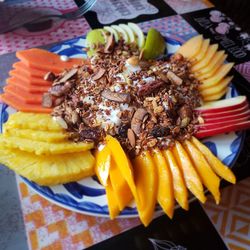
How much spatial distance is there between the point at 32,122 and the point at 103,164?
0.20 metres

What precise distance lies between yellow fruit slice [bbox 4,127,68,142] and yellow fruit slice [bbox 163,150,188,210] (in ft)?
0.82

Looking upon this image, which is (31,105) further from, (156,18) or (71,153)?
(156,18)

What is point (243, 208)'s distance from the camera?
0.73 metres

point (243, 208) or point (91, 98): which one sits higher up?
point (91, 98)

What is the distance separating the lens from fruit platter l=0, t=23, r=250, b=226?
2.05 ft

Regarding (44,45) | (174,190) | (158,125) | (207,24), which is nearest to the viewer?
(174,190)

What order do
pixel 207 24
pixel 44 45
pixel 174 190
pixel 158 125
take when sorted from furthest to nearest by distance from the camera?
pixel 207 24
pixel 44 45
pixel 158 125
pixel 174 190

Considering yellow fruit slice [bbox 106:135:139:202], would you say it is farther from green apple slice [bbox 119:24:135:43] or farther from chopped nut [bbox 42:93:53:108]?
green apple slice [bbox 119:24:135:43]

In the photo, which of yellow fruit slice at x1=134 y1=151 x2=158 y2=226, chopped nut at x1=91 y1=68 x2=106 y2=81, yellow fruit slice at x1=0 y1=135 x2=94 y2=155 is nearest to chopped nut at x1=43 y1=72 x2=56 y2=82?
chopped nut at x1=91 y1=68 x2=106 y2=81

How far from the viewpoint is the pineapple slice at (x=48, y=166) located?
0.62 meters

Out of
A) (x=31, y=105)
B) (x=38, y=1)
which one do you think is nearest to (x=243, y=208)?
(x=31, y=105)

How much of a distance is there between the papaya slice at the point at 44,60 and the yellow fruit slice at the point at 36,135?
0.85 feet

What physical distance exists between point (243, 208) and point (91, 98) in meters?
0.47

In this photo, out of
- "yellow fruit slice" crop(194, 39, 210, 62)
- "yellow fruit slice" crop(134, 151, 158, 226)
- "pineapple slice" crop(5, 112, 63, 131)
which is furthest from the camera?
"yellow fruit slice" crop(194, 39, 210, 62)
